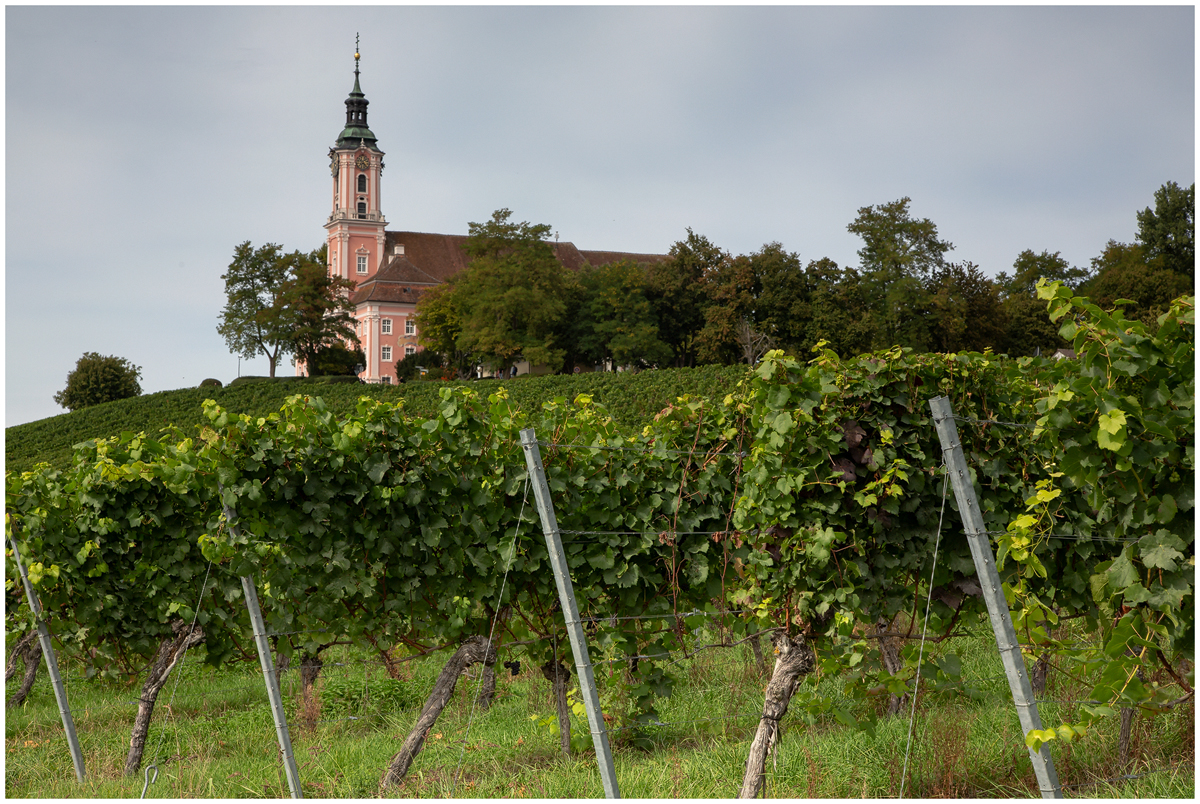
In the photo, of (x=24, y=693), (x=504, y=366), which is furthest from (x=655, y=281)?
(x=24, y=693)

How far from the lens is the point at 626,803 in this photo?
360cm

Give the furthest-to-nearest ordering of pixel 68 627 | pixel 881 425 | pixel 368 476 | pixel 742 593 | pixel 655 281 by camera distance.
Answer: pixel 655 281 → pixel 68 627 → pixel 368 476 → pixel 742 593 → pixel 881 425

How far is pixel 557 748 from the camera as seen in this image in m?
5.61

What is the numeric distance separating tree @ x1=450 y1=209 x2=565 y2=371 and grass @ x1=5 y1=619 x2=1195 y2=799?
129 ft

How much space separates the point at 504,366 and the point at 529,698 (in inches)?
1725

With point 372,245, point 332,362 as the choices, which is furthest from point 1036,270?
point 372,245

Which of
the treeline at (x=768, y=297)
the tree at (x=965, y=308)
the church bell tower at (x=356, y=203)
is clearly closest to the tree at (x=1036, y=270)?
the treeline at (x=768, y=297)

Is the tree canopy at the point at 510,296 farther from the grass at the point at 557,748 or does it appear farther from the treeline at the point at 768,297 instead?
the grass at the point at 557,748

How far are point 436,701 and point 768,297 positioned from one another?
40.7 m

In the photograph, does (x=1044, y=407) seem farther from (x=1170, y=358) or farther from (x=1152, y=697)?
(x=1152, y=697)

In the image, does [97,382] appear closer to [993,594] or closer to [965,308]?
[965,308]

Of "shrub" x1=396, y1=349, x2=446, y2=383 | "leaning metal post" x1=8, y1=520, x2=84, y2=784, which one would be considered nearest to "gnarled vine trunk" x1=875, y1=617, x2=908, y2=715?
"leaning metal post" x1=8, y1=520, x2=84, y2=784

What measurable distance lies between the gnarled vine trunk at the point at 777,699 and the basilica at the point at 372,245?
71749mm

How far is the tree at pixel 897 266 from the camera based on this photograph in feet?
129
